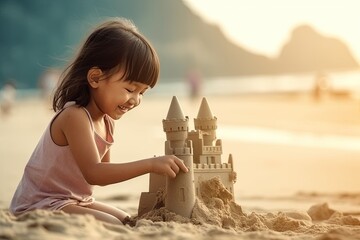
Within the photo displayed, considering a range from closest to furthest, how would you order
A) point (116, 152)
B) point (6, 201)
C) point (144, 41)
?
point (144, 41) → point (6, 201) → point (116, 152)

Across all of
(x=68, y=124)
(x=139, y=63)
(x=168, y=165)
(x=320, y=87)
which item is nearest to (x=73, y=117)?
(x=68, y=124)

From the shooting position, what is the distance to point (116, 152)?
1495cm

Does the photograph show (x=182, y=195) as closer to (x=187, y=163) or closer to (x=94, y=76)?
(x=187, y=163)

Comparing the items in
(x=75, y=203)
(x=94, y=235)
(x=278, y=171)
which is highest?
(x=278, y=171)

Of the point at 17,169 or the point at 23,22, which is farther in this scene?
the point at 23,22

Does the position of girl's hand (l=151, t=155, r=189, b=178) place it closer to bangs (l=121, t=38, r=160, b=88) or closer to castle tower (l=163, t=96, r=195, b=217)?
castle tower (l=163, t=96, r=195, b=217)

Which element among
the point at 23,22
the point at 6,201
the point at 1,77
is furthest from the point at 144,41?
the point at 23,22

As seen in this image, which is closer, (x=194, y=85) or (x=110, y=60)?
(x=110, y=60)

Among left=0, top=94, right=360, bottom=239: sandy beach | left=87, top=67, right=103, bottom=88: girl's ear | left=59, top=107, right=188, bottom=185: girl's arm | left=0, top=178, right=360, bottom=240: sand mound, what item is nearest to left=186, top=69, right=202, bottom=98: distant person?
left=0, top=94, right=360, bottom=239: sandy beach

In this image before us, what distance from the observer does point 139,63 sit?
5195 millimetres

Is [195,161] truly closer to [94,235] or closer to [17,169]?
[94,235]

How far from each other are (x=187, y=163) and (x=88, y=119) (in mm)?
771

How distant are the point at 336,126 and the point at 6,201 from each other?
1477 centimetres

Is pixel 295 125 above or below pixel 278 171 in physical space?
above
